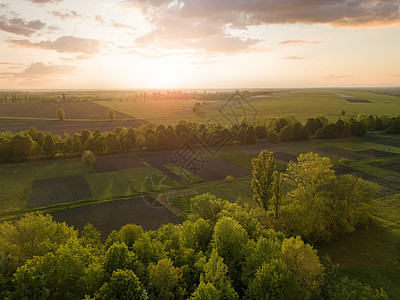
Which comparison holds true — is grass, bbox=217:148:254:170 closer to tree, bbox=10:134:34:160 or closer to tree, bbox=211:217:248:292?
tree, bbox=211:217:248:292

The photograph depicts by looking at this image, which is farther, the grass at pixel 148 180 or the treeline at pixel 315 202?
the grass at pixel 148 180

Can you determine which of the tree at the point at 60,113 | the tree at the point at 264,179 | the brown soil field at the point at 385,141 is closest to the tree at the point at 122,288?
the tree at the point at 264,179

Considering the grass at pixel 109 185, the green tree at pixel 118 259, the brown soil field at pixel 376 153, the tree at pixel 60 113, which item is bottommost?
the grass at pixel 109 185

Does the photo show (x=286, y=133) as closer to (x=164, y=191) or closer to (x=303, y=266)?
(x=164, y=191)

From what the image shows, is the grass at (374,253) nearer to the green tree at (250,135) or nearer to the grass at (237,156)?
the grass at (237,156)

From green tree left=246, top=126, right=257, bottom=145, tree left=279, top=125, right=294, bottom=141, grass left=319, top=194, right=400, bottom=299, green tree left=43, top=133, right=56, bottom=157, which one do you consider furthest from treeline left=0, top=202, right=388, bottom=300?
tree left=279, top=125, right=294, bottom=141

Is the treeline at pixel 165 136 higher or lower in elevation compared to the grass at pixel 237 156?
higher

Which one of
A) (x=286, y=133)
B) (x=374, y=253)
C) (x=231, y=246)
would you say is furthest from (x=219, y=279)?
(x=286, y=133)

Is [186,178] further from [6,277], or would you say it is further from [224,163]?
[6,277]
